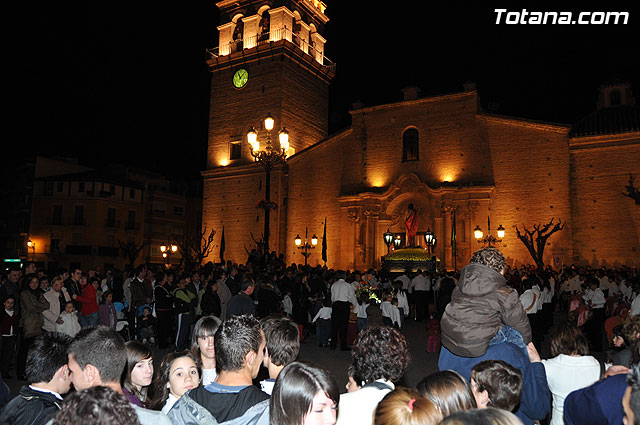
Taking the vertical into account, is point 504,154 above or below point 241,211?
above

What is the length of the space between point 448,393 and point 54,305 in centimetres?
932

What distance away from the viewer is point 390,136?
29.7 meters

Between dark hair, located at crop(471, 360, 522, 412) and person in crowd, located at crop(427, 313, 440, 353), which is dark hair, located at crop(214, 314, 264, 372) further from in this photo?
person in crowd, located at crop(427, 313, 440, 353)

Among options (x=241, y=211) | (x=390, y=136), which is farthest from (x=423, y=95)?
(x=241, y=211)

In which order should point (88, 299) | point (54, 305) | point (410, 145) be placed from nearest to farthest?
point (54, 305) < point (88, 299) < point (410, 145)

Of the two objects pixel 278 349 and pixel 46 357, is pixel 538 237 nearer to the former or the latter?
pixel 278 349

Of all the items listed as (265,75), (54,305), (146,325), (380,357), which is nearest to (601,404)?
(380,357)

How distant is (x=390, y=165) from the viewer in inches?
1161

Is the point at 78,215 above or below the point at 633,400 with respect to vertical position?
above

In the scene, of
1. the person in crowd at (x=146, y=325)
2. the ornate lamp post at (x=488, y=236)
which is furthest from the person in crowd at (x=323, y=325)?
the ornate lamp post at (x=488, y=236)

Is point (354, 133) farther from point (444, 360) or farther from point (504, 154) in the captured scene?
point (444, 360)

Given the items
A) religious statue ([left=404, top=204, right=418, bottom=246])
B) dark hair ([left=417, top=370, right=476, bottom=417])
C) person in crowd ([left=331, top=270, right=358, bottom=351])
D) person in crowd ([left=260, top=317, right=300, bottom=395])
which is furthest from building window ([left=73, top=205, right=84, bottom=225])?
dark hair ([left=417, top=370, right=476, bottom=417])

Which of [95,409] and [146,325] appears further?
[146,325]

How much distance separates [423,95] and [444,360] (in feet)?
88.0
